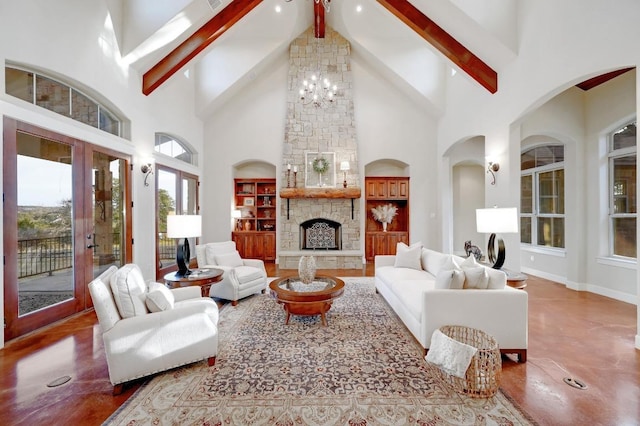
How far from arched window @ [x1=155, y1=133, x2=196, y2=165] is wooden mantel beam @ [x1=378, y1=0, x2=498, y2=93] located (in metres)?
5.06

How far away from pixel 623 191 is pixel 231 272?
20.5 feet

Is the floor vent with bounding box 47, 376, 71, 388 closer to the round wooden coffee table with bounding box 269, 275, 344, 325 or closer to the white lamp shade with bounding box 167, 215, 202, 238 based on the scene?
the white lamp shade with bounding box 167, 215, 202, 238

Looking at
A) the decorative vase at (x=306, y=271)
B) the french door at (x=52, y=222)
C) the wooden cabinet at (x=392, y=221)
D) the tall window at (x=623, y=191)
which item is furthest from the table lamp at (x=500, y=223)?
the french door at (x=52, y=222)

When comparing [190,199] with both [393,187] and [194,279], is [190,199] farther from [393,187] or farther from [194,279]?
[393,187]

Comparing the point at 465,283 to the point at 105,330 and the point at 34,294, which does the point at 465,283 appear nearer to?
the point at 105,330

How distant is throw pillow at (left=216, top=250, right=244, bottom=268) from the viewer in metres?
4.36

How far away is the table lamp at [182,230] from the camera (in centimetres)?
331

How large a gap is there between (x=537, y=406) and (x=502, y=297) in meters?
0.82

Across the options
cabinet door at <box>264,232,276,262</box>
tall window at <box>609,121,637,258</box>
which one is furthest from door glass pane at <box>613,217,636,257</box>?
cabinet door at <box>264,232,276,262</box>

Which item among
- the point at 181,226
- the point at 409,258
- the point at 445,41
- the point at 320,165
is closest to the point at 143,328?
the point at 181,226

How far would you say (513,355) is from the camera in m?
2.62

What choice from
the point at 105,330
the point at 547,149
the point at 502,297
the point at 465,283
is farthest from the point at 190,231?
the point at 547,149

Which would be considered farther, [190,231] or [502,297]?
[190,231]

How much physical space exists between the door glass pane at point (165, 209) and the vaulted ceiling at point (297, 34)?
169 centimetres
